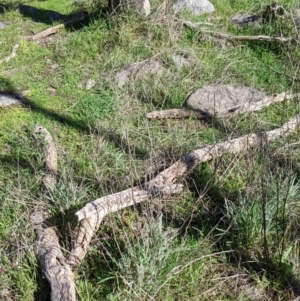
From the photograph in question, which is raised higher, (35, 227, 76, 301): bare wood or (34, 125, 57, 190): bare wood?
(34, 125, 57, 190): bare wood

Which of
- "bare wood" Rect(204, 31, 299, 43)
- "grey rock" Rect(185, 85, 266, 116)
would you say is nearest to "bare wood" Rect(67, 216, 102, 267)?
"grey rock" Rect(185, 85, 266, 116)

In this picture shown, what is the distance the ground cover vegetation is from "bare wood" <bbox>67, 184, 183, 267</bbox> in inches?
2.8

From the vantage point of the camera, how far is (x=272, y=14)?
19.5ft

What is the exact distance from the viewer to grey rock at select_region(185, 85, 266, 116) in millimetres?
4691

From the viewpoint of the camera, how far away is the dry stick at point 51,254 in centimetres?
266

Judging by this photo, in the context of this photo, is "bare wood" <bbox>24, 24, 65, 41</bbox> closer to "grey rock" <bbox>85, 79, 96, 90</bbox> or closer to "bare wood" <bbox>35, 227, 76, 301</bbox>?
"grey rock" <bbox>85, 79, 96, 90</bbox>

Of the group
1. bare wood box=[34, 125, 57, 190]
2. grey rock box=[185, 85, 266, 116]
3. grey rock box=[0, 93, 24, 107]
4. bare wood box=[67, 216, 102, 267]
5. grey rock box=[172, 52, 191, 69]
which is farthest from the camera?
grey rock box=[172, 52, 191, 69]

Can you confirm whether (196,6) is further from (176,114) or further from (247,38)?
(176,114)

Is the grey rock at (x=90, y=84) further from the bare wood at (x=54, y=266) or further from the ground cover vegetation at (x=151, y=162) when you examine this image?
the bare wood at (x=54, y=266)

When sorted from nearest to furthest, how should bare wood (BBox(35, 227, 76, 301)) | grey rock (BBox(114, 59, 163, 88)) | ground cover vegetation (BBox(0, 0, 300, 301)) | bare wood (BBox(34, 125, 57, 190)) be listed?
bare wood (BBox(35, 227, 76, 301)) → ground cover vegetation (BBox(0, 0, 300, 301)) → bare wood (BBox(34, 125, 57, 190)) → grey rock (BBox(114, 59, 163, 88))

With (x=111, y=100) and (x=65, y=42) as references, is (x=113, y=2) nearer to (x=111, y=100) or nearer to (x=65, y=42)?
(x=65, y=42)

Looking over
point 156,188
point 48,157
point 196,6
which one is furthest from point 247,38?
point 156,188

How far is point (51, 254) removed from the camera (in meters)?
2.87

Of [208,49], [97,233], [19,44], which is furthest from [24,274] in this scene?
[19,44]
